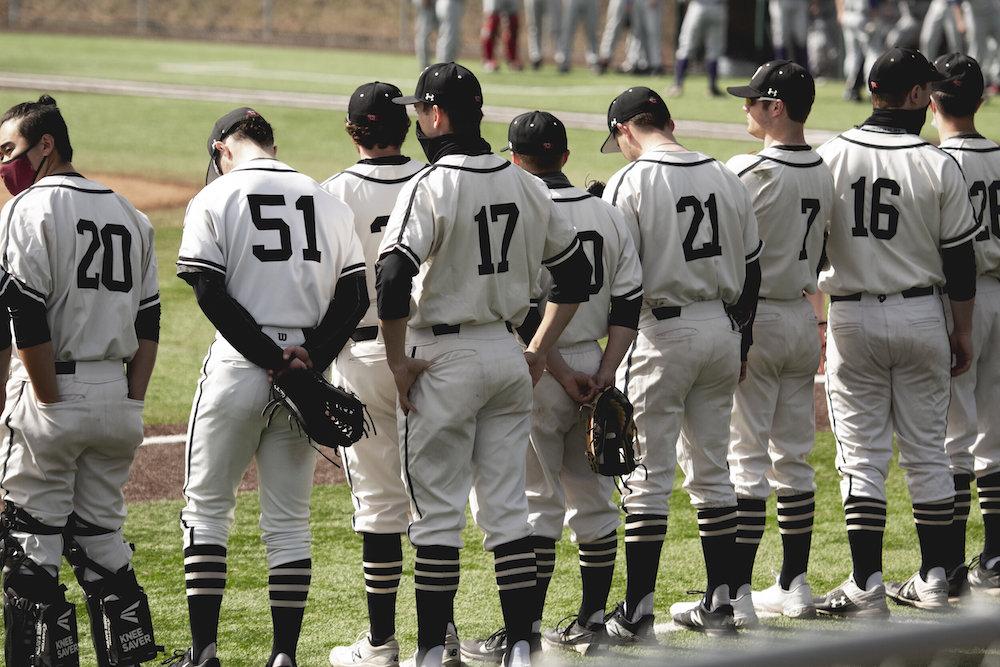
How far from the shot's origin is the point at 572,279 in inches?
180

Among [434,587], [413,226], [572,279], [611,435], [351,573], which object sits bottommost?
[351,573]

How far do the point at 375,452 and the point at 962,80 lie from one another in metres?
2.69

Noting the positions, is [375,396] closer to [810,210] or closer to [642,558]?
[642,558]

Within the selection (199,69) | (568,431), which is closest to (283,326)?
(568,431)

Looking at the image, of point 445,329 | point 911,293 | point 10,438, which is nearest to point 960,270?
point 911,293

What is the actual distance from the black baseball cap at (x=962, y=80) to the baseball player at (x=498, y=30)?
15.4 m

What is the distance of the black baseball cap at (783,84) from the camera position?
5.14m

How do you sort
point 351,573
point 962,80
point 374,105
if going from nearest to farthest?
1. point 374,105
2. point 962,80
3. point 351,573

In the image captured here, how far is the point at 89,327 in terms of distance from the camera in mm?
4355

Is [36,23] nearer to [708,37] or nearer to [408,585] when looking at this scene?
[708,37]

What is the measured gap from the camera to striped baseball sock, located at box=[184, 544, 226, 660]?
439 cm

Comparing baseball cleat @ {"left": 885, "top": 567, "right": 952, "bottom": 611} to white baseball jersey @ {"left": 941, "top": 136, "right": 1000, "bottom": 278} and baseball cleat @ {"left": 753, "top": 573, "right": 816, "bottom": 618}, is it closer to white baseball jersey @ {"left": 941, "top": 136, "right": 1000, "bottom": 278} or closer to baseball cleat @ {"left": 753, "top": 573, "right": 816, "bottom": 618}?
baseball cleat @ {"left": 753, "top": 573, "right": 816, "bottom": 618}

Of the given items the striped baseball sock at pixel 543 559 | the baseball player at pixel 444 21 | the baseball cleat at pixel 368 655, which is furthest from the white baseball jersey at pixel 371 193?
the baseball player at pixel 444 21

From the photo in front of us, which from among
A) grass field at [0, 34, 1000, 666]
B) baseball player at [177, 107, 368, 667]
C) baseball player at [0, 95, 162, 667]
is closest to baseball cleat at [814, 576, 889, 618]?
grass field at [0, 34, 1000, 666]
